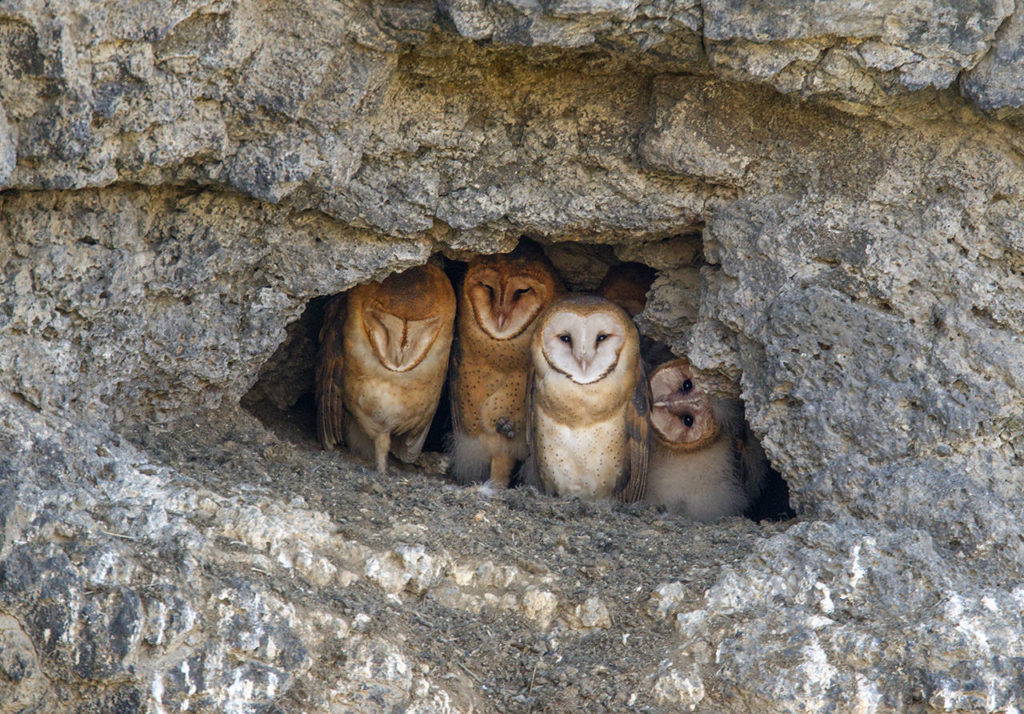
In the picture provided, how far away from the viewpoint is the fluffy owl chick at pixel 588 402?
4.00m

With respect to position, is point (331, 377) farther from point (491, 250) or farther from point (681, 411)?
point (681, 411)

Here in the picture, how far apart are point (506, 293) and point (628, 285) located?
517mm

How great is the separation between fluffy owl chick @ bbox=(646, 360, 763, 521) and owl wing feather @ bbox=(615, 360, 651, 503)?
96 millimetres

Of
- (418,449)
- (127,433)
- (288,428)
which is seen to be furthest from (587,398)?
(127,433)

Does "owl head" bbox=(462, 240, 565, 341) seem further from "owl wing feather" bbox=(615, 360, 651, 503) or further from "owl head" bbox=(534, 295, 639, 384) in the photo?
"owl wing feather" bbox=(615, 360, 651, 503)

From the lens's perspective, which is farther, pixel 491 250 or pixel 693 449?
pixel 693 449

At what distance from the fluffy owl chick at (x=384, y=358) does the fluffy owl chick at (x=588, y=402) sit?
0.39 m

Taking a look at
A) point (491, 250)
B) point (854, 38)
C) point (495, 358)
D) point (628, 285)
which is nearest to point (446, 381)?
point (495, 358)

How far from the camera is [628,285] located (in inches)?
176

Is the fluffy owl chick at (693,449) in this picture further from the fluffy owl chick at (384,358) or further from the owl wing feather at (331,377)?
the owl wing feather at (331,377)

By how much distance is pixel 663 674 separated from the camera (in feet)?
9.18

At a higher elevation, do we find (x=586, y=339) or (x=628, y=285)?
(x=628, y=285)

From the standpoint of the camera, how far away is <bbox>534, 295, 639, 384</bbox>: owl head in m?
3.99

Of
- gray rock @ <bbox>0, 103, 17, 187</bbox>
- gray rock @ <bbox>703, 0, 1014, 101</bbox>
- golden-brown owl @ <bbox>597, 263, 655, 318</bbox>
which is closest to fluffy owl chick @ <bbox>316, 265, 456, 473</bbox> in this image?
golden-brown owl @ <bbox>597, 263, 655, 318</bbox>
